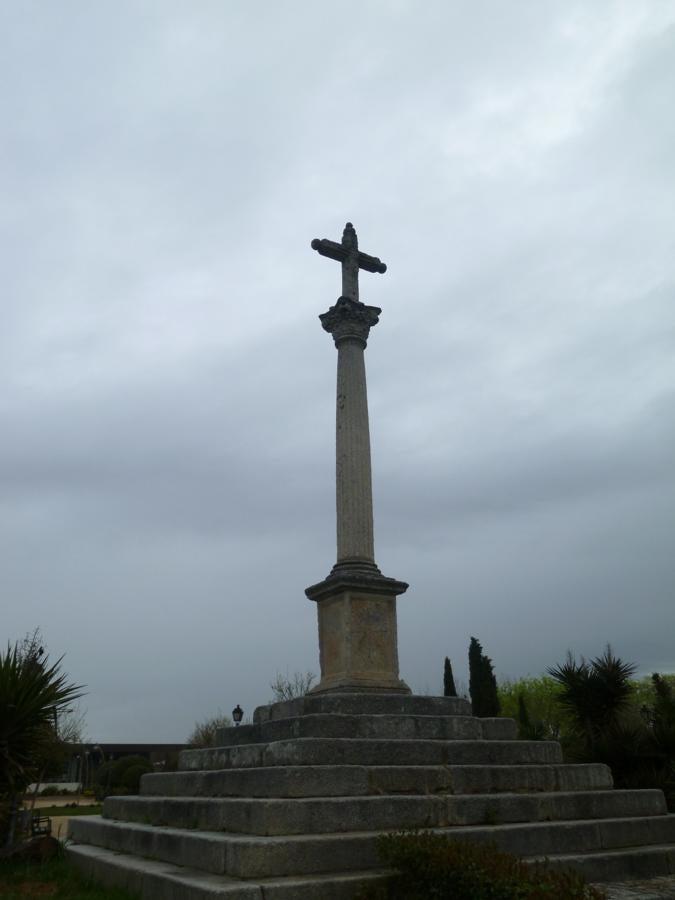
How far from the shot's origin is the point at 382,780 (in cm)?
796

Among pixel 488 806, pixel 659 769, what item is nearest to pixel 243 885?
pixel 488 806

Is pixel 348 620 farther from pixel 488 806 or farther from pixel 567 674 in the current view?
pixel 567 674

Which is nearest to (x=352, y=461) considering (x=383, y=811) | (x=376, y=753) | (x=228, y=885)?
(x=376, y=753)

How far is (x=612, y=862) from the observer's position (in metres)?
7.81

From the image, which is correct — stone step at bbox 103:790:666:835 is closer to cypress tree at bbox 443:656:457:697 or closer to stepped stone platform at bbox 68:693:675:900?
stepped stone platform at bbox 68:693:675:900

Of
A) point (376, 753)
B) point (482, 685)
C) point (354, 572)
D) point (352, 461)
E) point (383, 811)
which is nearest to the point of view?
point (383, 811)

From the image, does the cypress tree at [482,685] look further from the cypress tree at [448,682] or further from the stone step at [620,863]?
the stone step at [620,863]

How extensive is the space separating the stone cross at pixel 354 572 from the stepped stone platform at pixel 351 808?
1.04 m

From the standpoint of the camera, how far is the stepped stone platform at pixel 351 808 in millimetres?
6527

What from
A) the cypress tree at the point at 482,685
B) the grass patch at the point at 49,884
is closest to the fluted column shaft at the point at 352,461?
the grass patch at the point at 49,884

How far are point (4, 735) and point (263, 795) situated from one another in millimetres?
3699

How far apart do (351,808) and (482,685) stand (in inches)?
1143

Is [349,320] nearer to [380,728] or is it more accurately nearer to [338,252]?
[338,252]

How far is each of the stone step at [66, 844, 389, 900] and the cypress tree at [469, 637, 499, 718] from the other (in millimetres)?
28002
